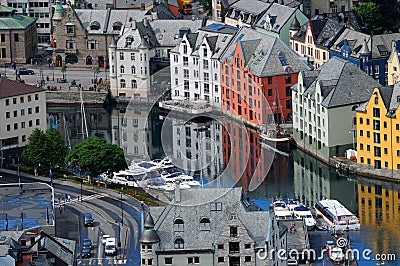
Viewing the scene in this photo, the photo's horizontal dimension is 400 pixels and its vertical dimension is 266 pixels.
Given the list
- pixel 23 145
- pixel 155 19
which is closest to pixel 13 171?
pixel 23 145

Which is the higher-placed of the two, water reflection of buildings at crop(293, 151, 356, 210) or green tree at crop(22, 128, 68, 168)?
green tree at crop(22, 128, 68, 168)

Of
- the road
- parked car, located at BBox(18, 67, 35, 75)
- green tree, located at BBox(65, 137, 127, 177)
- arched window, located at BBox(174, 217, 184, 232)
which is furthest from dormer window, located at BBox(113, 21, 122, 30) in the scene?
arched window, located at BBox(174, 217, 184, 232)

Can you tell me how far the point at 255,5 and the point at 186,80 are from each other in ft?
40.3

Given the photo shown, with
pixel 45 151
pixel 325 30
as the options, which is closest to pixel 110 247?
pixel 45 151

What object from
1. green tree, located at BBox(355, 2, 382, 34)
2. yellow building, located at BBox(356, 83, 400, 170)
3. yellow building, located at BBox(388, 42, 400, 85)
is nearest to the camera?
yellow building, located at BBox(356, 83, 400, 170)

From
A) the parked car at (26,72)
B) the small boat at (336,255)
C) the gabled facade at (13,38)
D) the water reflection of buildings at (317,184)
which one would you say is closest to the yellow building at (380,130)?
the water reflection of buildings at (317,184)

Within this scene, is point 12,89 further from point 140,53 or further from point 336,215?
point 336,215

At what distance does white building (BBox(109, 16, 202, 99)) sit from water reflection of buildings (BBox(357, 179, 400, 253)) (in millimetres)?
30214

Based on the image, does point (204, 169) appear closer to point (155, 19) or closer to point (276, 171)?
point (276, 171)

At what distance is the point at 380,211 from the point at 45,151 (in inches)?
809

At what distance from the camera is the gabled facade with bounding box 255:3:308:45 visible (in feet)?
417

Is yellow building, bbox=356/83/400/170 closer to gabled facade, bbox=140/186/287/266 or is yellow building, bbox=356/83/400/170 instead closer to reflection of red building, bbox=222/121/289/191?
reflection of red building, bbox=222/121/289/191

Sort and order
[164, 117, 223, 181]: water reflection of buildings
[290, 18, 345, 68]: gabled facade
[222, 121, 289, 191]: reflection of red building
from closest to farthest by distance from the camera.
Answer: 1. [164, 117, 223, 181]: water reflection of buildings
2. [222, 121, 289, 191]: reflection of red building
3. [290, 18, 345, 68]: gabled facade

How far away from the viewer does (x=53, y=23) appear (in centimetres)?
13488
